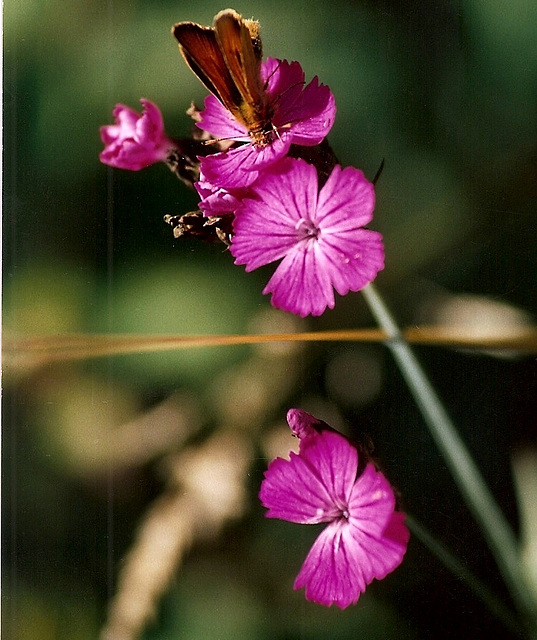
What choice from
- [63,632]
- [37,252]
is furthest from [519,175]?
[63,632]

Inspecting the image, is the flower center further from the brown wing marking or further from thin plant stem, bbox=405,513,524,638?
thin plant stem, bbox=405,513,524,638

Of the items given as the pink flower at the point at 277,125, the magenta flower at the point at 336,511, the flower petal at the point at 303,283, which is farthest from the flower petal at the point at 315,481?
the pink flower at the point at 277,125

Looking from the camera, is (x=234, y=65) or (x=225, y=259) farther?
A: (x=225, y=259)

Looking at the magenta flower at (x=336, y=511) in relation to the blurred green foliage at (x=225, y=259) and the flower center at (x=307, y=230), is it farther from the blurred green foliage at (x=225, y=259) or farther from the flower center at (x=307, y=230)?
the flower center at (x=307, y=230)

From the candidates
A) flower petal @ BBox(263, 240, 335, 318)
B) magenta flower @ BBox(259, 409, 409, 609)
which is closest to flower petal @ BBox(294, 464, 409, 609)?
magenta flower @ BBox(259, 409, 409, 609)

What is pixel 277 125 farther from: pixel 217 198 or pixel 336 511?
pixel 336 511

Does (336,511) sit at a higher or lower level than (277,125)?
lower

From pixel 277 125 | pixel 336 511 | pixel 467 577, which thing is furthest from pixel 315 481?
pixel 277 125
